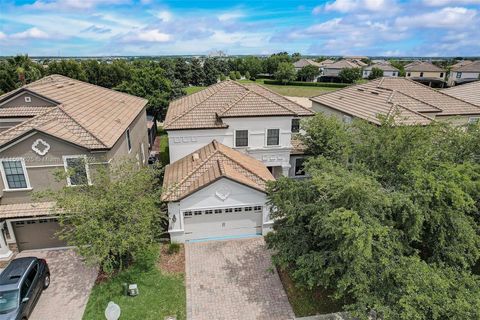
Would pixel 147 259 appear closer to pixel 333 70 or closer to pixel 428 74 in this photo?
pixel 333 70

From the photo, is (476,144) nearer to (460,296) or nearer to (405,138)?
(405,138)

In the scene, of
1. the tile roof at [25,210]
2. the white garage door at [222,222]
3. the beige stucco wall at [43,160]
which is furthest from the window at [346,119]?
the tile roof at [25,210]

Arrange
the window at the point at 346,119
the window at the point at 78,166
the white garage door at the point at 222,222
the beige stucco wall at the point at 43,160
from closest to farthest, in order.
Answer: the beige stucco wall at the point at 43,160, the window at the point at 78,166, the white garage door at the point at 222,222, the window at the point at 346,119

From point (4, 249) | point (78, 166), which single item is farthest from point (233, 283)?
point (4, 249)

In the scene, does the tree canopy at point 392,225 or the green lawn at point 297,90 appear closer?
the tree canopy at point 392,225

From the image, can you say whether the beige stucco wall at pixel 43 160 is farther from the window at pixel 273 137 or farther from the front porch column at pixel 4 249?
the window at pixel 273 137

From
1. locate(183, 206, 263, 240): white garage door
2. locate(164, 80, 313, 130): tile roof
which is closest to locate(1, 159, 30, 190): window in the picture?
locate(183, 206, 263, 240): white garage door

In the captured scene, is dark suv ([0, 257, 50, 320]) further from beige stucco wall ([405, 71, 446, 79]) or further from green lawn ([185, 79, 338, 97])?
beige stucco wall ([405, 71, 446, 79])

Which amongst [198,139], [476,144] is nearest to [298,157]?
[198,139]
